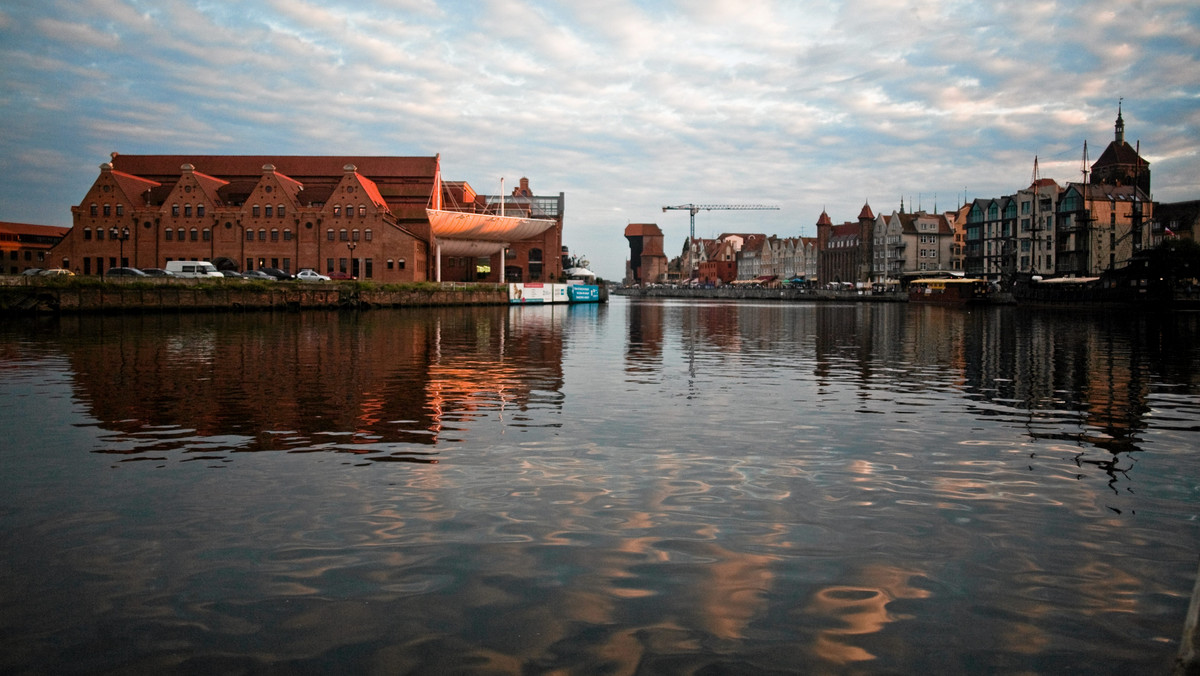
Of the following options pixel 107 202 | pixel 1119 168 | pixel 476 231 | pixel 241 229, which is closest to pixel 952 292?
pixel 1119 168

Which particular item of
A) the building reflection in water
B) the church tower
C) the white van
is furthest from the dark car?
the church tower

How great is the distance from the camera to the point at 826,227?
183625 millimetres

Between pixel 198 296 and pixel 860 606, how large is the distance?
60.5 meters

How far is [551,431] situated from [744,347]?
20.9 meters

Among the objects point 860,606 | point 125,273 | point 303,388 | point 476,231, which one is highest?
point 476,231

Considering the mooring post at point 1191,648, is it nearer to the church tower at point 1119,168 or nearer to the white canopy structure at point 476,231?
the white canopy structure at point 476,231

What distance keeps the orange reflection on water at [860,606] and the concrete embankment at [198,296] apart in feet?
186

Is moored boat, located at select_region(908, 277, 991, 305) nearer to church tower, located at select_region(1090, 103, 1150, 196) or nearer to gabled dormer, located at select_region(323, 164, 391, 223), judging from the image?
church tower, located at select_region(1090, 103, 1150, 196)

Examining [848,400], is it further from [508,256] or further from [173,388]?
[508,256]

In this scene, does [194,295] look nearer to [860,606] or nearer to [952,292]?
[860,606]

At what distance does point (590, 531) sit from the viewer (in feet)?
24.4

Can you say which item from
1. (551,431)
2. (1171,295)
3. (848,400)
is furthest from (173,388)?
(1171,295)

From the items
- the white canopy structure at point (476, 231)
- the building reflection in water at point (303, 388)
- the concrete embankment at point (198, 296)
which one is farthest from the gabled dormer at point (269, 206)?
the building reflection in water at point (303, 388)

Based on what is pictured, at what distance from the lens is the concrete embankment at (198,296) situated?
5062 cm
